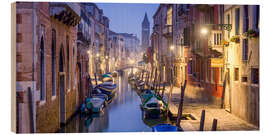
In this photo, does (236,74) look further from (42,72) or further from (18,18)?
(18,18)

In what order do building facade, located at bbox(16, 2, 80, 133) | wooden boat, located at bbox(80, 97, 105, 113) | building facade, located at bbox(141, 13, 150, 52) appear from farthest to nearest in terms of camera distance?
building facade, located at bbox(141, 13, 150, 52) → wooden boat, located at bbox(80, 97, 105, 113) → building facade, located at bbox(16, 2, 80, 133)

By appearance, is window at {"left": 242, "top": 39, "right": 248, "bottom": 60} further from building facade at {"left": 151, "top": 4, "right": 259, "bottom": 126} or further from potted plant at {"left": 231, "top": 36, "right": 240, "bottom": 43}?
potted plant at {"left": 231, "top": 36, "right": 240, "bottom": 43}

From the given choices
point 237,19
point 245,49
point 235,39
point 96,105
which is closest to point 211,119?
point 245,49

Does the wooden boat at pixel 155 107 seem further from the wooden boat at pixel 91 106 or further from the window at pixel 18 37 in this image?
the window at pixel 18 37

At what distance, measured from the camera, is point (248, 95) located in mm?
6973

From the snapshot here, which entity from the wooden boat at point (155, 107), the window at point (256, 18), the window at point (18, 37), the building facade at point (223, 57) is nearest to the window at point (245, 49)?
the building facade at point (223, 57)

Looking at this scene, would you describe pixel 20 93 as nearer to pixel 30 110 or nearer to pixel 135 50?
pixel 30 110

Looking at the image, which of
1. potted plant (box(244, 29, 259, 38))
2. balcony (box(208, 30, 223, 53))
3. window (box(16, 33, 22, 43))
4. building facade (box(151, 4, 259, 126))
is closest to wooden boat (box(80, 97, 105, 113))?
building facade (box(151, 4, 259, 126))

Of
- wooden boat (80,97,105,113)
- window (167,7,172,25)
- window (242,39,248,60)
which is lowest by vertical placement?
wooden boat (80,97,105,113)

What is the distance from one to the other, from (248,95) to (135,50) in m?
55.4

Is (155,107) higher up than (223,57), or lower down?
lower down

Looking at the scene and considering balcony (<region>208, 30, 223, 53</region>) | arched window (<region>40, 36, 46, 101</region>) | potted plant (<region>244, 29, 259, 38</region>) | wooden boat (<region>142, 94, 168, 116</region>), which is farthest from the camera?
wooden boat (<region>142, 94, 168, 116</region>)

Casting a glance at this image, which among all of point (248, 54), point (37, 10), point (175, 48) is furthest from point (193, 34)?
point (37, 10)
